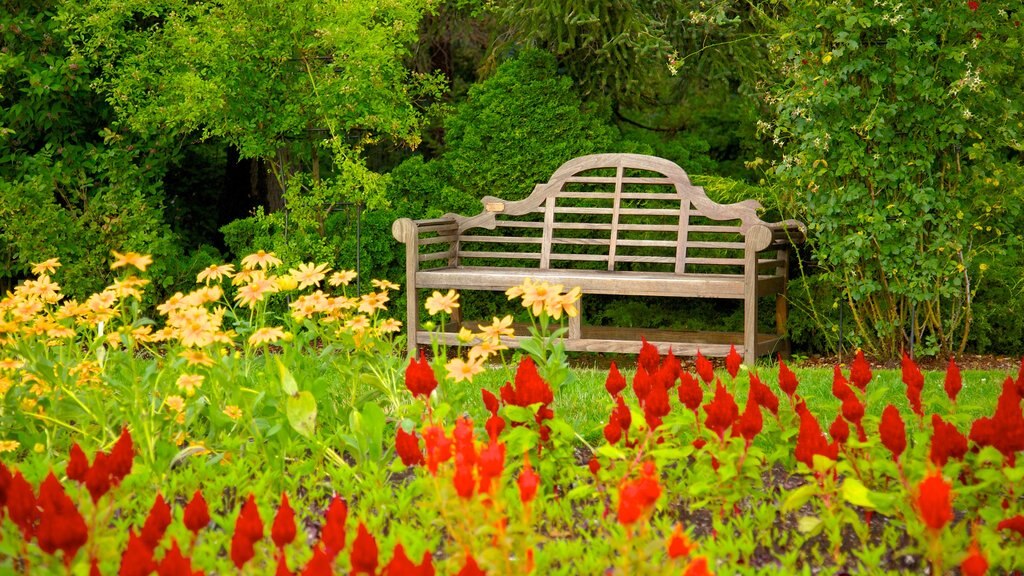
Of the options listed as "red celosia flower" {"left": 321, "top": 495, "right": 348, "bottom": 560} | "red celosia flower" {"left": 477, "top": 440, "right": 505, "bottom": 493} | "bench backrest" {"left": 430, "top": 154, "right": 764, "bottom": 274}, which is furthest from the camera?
"bench backrest" {"left": 430, "top": 154, "right": 764, "bottom": 274}

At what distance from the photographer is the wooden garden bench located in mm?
6469

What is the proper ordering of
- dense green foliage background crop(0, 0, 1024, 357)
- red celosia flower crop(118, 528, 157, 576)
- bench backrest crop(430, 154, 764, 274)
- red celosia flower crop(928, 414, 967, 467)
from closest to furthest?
red celosia flower crop(118, 528, 157, 576) → red celosia flower crop(928, 414, 967, 467) → dense green foliage background crop(0, 0, 1024, 357) → bench backrest crop(430, 154, 764, 274)

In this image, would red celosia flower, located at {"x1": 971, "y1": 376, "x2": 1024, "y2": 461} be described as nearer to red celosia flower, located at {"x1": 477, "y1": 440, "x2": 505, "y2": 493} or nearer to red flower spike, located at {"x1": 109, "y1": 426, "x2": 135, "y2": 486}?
red celosia flower, located at {"x1": 477, "y1": 440, "x2": 505, "y2": 493}

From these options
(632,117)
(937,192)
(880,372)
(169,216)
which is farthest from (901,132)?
(169,216)

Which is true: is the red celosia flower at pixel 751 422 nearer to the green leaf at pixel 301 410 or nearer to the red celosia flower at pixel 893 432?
the red celosia flower at pixel 893 432

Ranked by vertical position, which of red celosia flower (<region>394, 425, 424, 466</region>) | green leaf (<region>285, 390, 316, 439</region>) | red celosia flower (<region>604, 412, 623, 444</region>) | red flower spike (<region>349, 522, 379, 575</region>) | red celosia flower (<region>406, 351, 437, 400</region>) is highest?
red flower spike (<region>349, 522, 379, 575</region>)

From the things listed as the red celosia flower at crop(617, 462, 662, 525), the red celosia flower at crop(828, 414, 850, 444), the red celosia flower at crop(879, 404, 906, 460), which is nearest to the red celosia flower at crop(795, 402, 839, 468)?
the red celosia flower at crop(828, 414, 850, 444)

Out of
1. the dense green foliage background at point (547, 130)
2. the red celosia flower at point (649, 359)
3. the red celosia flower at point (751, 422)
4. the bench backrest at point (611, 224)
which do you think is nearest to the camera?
the red celosia flower at point (751, 422)

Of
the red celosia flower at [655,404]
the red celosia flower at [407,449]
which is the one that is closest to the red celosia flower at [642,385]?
the red celosia flower at [655,404]

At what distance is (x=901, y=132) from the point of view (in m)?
6.09

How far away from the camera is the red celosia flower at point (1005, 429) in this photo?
2.44m

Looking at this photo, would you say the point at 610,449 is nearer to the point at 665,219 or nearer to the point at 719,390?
the point at 719,390

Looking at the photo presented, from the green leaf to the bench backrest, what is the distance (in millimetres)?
3936

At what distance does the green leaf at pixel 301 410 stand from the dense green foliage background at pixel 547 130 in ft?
12.5
